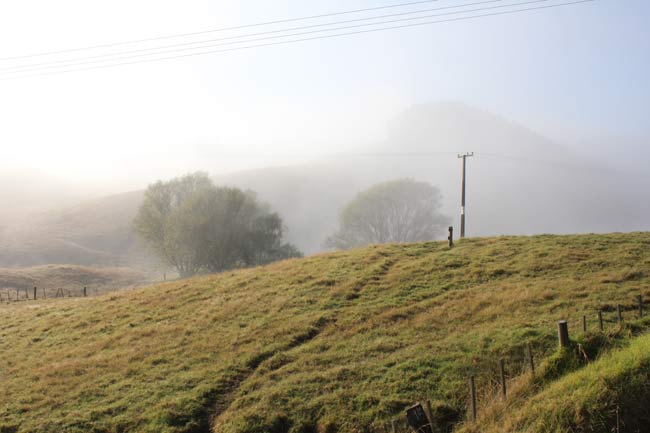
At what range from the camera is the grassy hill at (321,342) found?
14.1 meters

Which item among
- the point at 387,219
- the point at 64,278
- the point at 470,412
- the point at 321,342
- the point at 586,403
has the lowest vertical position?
the point at 64,278

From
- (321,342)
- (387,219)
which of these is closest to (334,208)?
(387,219)

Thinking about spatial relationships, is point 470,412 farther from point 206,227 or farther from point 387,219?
point 387,219

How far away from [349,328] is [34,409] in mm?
10789

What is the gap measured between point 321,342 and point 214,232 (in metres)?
57.4

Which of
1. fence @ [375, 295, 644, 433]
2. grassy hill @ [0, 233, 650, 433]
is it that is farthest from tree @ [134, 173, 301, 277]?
fence @ [375, 295, 644, 433]

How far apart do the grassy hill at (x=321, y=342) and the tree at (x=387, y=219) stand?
218ft

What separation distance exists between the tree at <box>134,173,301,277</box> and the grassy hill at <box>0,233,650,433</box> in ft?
138

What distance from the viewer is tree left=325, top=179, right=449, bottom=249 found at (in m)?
98.9

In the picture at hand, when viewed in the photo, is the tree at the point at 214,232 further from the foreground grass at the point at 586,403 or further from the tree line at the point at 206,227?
the foreground grass at the point at 586,403

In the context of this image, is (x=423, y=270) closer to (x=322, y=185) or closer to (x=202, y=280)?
(x=202, y=280)

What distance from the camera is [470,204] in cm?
15600

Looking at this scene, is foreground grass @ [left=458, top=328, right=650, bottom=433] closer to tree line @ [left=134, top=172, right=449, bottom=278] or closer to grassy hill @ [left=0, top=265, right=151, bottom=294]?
grassy hill @ [left=0, top=265, right=151, bottom=294]

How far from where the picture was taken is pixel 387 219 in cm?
10100
